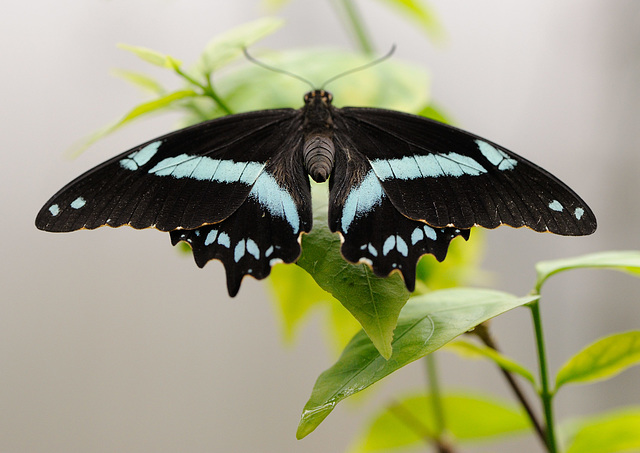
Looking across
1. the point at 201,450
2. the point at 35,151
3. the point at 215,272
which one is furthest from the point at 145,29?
the point at 201,450

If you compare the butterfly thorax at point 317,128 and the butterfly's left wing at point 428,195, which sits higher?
the butterfly thorax at point 317,128

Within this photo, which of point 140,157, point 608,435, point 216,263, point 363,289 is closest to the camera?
point 363,289

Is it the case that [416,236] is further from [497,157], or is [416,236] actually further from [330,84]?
[330,84]

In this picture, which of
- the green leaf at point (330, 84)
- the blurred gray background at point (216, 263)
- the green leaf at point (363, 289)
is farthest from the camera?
the blurred gray background at point (216, 263)

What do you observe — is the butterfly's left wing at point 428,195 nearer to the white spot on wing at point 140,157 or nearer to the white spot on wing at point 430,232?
the white spot on wing at point 430,232

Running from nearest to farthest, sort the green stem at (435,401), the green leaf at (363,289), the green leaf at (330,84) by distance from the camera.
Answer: the green leaf at (363,289) < the green leaf at (330,84) < the green stem at (435,401)

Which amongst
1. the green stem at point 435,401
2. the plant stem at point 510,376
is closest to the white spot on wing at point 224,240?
the plant stem at point 510,376

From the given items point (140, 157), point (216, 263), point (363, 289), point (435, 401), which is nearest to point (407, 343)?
point (363, 289)

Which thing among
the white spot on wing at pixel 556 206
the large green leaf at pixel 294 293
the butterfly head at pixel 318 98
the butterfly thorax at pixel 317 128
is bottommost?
the white spot on wing at pixel 556 206
